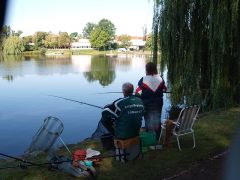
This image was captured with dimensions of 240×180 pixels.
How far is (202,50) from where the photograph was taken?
13.0m

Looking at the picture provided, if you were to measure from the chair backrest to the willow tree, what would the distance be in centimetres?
577

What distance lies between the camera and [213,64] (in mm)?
12539

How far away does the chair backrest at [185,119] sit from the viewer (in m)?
6.66

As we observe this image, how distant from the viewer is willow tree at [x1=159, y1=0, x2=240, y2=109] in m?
12.1

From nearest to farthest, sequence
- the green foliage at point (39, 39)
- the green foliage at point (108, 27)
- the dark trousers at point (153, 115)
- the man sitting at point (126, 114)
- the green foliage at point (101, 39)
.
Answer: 1. the man sitting at point (126, 114)
2. the dark trousers at point (153, 115)
3. the green foliage at point (39, 39)
4. the green foliage at point (101, 39)
5. the green foliage at point (108, 27)

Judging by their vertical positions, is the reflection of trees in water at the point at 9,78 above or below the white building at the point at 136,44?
below

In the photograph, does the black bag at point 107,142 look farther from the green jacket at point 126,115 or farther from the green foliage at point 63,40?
the green foliage at point 63,40

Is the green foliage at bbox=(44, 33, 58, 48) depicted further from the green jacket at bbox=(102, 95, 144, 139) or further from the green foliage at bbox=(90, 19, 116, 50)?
the green jacket at bbox=(102, 95, 144, 139)

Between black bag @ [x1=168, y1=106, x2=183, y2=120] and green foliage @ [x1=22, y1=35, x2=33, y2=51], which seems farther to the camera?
green foliage @ [x1=22, y1=35, x2=33, y2=51]

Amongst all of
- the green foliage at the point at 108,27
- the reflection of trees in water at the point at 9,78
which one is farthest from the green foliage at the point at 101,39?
the reflection of trees in water at the point at 9,78

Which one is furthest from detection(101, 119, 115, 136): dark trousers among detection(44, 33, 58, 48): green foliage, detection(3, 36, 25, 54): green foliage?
detection(44, 33, 58, 48): green foliage

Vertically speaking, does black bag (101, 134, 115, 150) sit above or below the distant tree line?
below

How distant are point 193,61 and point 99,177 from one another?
8102mm

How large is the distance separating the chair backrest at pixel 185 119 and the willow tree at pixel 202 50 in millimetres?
5767
